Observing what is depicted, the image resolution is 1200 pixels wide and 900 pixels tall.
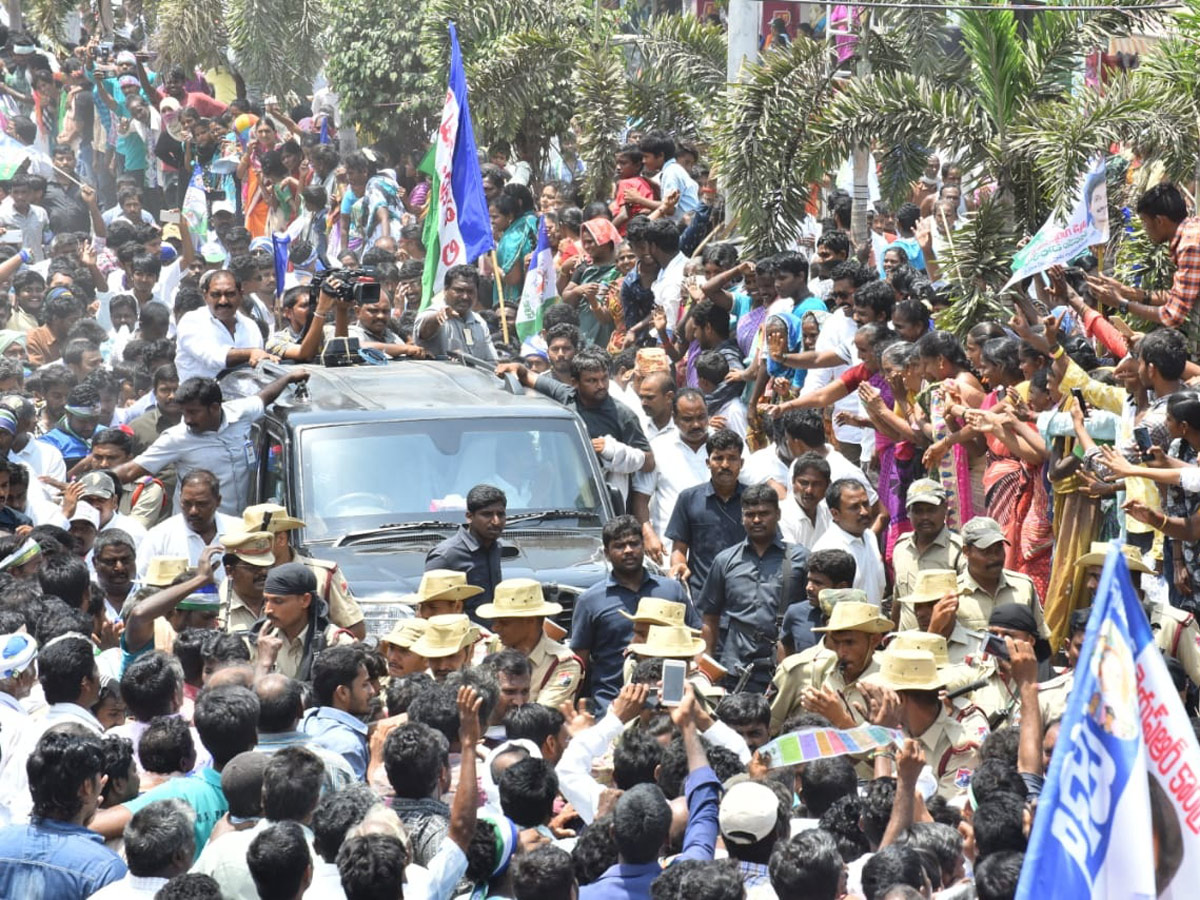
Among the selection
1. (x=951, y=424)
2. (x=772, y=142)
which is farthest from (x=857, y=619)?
(x=772, y=142)

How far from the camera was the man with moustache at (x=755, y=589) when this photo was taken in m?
9.22

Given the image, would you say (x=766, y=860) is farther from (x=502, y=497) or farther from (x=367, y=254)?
(x=367, y=254)

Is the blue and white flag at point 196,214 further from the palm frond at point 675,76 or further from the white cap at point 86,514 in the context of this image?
the white cap at point 86,514

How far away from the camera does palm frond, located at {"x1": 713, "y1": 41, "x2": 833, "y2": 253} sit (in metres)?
15.0

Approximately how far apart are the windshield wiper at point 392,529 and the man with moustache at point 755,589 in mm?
1488

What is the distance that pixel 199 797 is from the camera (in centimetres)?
638

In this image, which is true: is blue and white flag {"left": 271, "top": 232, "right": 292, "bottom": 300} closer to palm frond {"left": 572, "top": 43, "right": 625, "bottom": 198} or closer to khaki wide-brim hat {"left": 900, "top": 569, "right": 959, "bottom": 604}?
palm frond {"left": 572, "top": 43, "right": 625, "bottom": 198}

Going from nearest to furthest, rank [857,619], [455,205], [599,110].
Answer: [857,619]
[455,205]
[599,110]

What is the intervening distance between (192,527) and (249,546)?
0.91 meters

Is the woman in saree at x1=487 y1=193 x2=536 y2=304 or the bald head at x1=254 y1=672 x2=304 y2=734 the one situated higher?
the woman in saree at x1=487 y1=193 x2=536 y2=304

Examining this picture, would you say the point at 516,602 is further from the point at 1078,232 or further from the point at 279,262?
the point at 279,262

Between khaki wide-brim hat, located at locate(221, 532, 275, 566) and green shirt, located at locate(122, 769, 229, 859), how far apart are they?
2629 mm

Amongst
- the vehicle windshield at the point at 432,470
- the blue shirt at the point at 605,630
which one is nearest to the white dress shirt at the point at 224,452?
the vehicle windshield at the point at 432,470

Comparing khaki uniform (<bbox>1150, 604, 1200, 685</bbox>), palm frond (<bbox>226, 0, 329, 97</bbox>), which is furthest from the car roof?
palm frond (<bbox>226, 0, 329, 97</bbox>)
